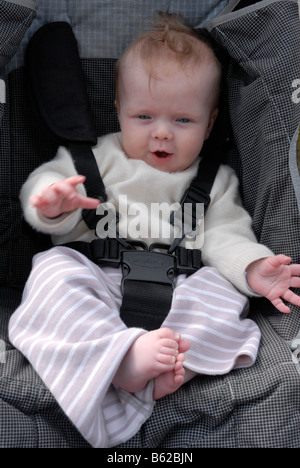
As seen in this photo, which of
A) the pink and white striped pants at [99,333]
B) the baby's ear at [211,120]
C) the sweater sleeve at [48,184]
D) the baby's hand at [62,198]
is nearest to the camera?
the pink and white striped pants at [99,333]

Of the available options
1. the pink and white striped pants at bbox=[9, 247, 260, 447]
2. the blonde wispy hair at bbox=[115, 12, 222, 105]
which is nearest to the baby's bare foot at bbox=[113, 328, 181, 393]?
the pink and white striped pants at bbox=[9, 247, 260, 447]

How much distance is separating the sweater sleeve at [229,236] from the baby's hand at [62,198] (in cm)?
36

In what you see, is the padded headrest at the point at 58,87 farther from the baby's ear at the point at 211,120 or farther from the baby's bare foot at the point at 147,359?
the baby's bare foot at the point at 147,359

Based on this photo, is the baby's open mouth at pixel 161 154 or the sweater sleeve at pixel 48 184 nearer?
the sweater sleeve at pixel 48 184

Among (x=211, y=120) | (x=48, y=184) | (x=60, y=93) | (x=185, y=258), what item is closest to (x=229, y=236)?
(x=185, y=258)

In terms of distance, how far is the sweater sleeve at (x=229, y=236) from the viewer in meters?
1.49

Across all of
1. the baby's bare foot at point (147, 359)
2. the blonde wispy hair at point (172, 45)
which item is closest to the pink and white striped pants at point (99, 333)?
the baby's bare foot at point (147, 359)

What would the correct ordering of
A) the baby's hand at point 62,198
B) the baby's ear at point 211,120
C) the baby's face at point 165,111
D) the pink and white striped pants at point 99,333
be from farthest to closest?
the baby's ear at point 211,120, the baby's face at point 165,111, the baby's hand at point 62,198, the pink and white striped pants at point 99,333

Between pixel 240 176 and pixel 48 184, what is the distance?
21.0 inches

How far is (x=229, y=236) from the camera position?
1.58m

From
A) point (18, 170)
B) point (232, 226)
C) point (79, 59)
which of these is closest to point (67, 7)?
point (79, 59)

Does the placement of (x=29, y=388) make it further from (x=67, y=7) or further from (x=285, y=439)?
(x=67, y=7)

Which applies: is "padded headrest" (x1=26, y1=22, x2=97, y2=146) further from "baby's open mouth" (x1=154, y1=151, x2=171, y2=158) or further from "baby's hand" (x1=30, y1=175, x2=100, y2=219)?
"baby's hand" (x1=30, y1=175, x2=100, y2=219)

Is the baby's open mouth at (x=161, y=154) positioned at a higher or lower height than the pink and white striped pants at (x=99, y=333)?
higher
